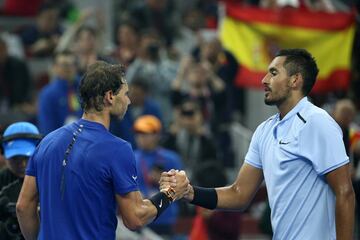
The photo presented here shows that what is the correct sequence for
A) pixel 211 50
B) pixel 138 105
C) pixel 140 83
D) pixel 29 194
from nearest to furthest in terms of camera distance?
pixel 29 194 → pixel 140 83 → pixel 138 105 → pixel 211 50

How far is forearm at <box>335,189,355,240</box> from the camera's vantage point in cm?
702

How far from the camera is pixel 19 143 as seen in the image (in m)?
7.80

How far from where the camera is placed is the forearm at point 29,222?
22.8 feet

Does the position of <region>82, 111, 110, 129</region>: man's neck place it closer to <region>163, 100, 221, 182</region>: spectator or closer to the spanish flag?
<region>163, 100, 221, 182</region>: spectator

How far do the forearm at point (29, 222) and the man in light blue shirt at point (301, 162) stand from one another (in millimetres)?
962

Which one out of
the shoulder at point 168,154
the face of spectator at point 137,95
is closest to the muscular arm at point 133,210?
the shoulder at point 168,154

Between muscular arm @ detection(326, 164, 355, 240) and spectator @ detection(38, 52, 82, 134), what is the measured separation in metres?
6.16

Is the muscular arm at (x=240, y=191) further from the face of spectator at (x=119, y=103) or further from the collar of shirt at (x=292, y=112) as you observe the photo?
the face of spectator at (x=119, y=103)

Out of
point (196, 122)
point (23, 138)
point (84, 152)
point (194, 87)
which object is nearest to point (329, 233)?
point (84, 152)

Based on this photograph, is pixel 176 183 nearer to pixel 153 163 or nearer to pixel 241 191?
pixel 241 191

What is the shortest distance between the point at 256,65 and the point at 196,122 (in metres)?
1.22

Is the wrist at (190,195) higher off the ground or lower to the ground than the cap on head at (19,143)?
lower

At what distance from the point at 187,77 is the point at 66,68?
271cm

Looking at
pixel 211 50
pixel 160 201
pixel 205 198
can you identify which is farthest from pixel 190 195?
pixel 211 50
